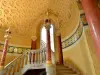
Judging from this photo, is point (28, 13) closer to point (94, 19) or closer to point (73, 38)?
point (73, 38)

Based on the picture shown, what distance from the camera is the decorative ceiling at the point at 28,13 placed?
7.87 meters

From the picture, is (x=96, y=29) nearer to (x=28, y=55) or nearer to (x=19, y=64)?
(x=28, y=55)

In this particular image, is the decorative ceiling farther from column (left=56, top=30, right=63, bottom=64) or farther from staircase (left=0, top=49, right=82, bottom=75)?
staircase (left=0, top=49, right=82, bottom=75)

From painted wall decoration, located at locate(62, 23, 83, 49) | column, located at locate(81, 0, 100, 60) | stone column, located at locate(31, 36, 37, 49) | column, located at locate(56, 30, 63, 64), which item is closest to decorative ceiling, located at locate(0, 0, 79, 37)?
stone column, located at locate(31, 36, 37, 49)

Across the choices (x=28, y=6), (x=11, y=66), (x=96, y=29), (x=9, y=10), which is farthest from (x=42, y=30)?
(x=96, y=29)

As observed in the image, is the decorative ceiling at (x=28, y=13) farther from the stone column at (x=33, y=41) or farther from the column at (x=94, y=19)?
the column at (x=94, y=19)

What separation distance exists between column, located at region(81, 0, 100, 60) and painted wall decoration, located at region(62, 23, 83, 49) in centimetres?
282

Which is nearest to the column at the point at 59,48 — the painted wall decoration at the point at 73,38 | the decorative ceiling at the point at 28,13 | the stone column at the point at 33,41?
the painted wall decoration at the point at 73,38

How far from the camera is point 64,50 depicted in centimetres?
788

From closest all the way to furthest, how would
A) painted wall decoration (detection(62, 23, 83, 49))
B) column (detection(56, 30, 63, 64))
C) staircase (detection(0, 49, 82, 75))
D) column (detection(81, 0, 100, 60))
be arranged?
column (detection(81, 0, 100, 60))
staircase (detection(0, 49, 82, 75))
painted wall decoration (detection(62, 23, 83, 49))
column (detection(56, 30, 63, 64))

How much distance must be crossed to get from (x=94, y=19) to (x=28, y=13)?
6.16 m

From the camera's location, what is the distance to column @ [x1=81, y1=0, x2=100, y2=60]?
9.05 feet

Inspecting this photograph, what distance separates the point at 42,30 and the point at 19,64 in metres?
3.56

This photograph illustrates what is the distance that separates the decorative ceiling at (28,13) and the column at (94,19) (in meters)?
4.23
